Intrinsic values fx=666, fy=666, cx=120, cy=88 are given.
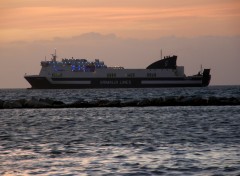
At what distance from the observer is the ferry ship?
17788cm

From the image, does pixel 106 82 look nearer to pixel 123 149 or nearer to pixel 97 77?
pixel 97 77

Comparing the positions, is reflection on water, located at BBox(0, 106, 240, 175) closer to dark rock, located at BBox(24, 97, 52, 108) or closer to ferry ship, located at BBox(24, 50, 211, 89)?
dark rock, located at BBox(24, 97, 52, 108)

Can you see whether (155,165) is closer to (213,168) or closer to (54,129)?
(213,168)

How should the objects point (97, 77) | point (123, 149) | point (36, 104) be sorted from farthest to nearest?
1. point (97, 77)
2. point (36, 104)
3. point (123, 149)

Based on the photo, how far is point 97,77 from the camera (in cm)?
18050

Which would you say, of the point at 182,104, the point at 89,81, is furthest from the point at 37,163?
the point at 89,81

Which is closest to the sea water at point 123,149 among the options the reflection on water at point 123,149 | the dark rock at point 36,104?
the reflection on water at point 123,149

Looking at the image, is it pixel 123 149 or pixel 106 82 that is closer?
pixel 123 149

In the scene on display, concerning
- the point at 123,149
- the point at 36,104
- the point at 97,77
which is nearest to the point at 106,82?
the point at 97,77

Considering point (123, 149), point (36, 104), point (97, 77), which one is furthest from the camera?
point (97, 77)

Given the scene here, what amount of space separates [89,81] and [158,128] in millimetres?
143970

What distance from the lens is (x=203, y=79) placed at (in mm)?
191125

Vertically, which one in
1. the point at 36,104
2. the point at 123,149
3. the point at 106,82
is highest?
the point at 106,82

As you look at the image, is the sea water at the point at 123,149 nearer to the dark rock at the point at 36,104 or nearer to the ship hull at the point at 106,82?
the dark rock at the point at 36,104
